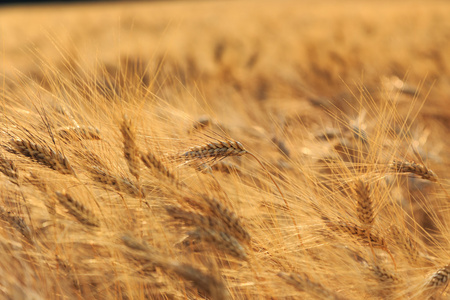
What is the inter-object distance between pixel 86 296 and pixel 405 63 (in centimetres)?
215

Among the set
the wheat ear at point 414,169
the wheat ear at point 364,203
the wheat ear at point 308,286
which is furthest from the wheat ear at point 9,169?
the wheat ear at point 414,169

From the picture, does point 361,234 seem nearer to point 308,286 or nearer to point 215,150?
point 308,286

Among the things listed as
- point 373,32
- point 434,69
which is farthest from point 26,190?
point 373,32

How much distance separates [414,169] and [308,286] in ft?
1.18

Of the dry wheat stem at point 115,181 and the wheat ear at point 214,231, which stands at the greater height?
the dry wheat stem at point 115,181

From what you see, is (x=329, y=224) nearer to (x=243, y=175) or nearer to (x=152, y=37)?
(x=243, y=175)

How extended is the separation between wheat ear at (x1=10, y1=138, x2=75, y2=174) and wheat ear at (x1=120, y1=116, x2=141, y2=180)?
0.35ft

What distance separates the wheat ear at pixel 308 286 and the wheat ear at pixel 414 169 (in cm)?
32

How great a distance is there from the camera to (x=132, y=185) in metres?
0.77

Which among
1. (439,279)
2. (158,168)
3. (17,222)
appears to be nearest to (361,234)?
(439,279)

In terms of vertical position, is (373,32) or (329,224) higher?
(373,32)

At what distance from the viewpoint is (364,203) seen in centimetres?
77

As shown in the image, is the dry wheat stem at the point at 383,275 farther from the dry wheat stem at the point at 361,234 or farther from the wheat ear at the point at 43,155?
the wheat ear at the point at 43,155

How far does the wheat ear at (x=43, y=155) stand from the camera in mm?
748
